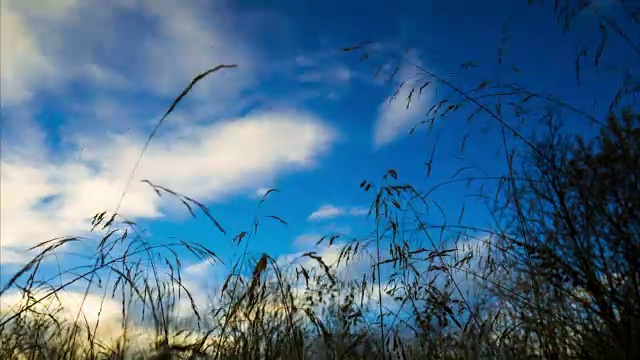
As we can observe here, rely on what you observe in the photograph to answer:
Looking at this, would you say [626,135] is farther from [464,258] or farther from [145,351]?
[145,351]

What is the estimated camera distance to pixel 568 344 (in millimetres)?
2033

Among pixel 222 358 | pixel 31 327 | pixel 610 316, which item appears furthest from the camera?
pixel 31 327

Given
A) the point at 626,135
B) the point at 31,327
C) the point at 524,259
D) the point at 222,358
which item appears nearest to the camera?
the point at 626,135

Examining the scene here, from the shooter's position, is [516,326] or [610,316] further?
[516,326]

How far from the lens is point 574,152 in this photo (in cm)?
232

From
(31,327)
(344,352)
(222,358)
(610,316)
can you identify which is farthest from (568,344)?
(31,327)

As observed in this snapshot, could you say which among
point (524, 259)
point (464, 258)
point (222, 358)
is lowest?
point (222, 358)

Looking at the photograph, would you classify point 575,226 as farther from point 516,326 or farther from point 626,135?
point 516,326

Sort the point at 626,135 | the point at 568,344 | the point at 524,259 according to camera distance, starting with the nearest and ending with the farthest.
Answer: the point at 568,344
the point at 626,135
the point at 524,259

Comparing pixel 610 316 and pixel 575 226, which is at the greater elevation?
pixel 575 226

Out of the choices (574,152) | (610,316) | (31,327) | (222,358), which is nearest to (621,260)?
(610,316)

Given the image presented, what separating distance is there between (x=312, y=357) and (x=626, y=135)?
5.47ft

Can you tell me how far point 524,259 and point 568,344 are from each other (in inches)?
18.4

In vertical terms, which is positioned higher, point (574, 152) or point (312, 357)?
point (574, 152)
